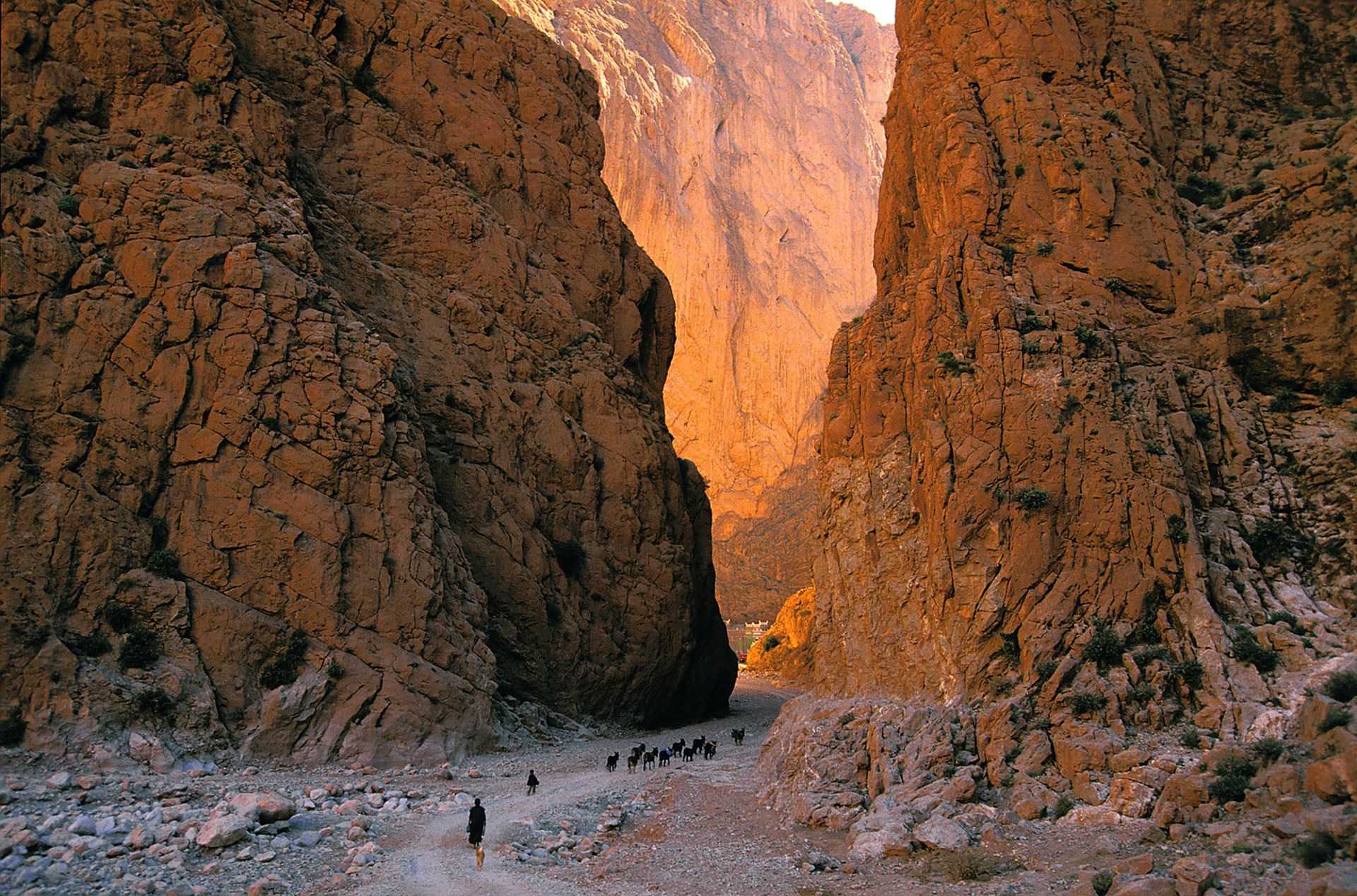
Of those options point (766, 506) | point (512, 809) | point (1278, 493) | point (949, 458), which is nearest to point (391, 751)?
point (512, 809)

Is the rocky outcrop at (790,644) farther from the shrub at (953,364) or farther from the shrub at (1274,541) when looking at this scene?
the shrub at (1274,541)

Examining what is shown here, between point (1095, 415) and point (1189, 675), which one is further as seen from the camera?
point (1095, 415)

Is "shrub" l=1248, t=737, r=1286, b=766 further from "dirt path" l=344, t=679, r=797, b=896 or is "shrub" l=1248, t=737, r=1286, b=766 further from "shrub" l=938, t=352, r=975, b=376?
"shrub" l=938, t=352, r=975, b=376

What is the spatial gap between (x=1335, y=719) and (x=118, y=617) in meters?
24.1

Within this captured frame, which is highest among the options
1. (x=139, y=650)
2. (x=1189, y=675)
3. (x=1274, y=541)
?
(x=1274, y=541)

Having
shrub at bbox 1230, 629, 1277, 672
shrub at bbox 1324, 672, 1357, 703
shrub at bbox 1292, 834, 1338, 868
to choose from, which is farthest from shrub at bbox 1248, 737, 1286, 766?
shrub at bbox 1230, 629, 1277, 672

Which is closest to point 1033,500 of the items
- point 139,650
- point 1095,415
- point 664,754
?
point 1095,415

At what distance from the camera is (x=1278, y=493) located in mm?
19469

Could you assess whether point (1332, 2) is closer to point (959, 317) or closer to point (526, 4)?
point (959, 317)

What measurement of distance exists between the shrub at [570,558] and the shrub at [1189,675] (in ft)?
71.6

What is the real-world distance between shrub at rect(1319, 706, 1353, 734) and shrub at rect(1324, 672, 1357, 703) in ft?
2.33

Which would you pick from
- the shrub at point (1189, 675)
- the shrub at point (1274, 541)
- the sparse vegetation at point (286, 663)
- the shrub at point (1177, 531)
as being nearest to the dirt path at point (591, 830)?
the sparse vegetation at point (286, 663)

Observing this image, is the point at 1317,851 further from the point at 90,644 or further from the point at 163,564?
the point at 163,564

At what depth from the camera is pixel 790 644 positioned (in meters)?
65.4
